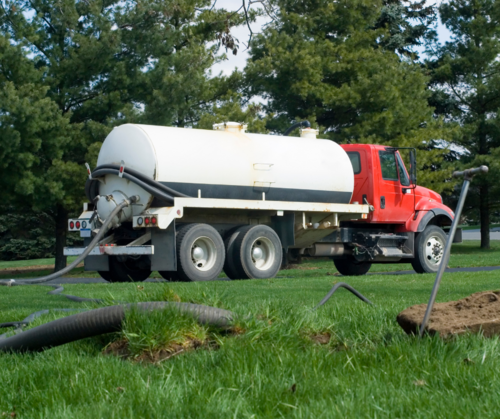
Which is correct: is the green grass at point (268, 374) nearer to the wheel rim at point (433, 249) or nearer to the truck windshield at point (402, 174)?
the truck windshield at point (402, 174)

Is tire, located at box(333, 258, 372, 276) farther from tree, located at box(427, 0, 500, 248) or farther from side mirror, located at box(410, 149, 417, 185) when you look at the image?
tree, located at box(427, 0, 500, 248)

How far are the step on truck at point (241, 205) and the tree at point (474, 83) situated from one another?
14263 mm

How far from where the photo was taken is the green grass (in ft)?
10.6

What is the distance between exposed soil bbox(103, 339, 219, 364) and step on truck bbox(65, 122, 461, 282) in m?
9.36

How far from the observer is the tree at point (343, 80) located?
26391mm

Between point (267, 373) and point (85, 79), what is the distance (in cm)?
1983

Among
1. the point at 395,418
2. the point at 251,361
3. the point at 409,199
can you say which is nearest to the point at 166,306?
the point at 251,361

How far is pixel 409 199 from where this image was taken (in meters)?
18.3

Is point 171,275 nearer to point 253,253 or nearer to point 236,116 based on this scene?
point 253,253

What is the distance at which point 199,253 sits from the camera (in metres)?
14.9

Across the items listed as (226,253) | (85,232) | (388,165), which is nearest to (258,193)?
(226,253)

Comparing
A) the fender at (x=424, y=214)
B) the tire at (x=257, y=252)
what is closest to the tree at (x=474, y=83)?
the fender at (x=424, y=214)

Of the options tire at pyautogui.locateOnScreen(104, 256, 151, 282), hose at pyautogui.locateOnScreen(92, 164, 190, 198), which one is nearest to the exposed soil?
hose at pyautogui.locateOnScreen(92, 164, 190, 198)

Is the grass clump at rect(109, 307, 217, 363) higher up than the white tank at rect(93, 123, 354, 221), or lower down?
lower down
